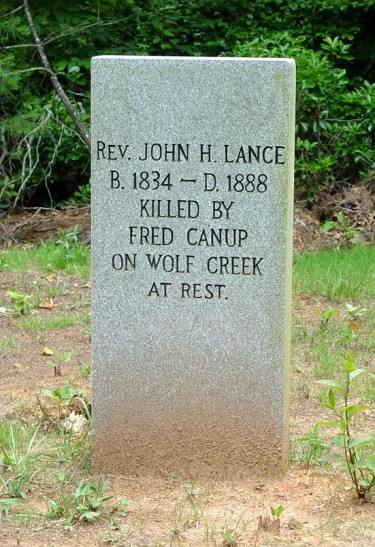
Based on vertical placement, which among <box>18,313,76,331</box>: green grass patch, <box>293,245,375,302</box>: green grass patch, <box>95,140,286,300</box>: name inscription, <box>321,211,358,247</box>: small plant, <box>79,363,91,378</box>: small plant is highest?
<box>95,140,286,300</box>: name inscription

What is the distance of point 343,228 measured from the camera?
9289mm

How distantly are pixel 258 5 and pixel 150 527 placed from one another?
26.8ft

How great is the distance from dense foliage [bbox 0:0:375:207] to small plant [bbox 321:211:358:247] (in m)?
0.57

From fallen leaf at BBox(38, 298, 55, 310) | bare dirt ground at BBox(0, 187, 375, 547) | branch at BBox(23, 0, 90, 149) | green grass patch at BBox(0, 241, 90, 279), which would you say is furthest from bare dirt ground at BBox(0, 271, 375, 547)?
branch at BBox(23, 0, 90, 149)

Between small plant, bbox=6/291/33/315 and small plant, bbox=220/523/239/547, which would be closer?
small plant, bbox=220/523/239/547

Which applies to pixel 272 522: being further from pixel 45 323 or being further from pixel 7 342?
pixel 45 323

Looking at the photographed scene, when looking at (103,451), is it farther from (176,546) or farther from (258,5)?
(258,5)

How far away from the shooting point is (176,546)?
3.89 metres

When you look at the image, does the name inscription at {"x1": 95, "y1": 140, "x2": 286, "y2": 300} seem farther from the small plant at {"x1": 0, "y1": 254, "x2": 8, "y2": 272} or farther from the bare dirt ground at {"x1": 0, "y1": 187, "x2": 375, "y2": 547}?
the small plant at {"x1": 0, "y1": 254, "x2": 8, "y2": 272}

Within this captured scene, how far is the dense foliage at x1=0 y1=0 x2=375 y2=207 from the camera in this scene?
398 inches

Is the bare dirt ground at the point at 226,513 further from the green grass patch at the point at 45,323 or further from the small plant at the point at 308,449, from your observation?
the green grass patch at the point at 45,323

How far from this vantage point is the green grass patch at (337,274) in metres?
7.31

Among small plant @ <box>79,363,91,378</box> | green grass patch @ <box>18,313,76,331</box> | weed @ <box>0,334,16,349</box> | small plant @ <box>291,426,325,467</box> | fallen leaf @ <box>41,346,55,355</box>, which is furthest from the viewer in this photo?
green grass patch @ <box>18,313,76,331</box>

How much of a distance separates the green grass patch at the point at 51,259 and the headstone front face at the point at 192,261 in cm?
340
